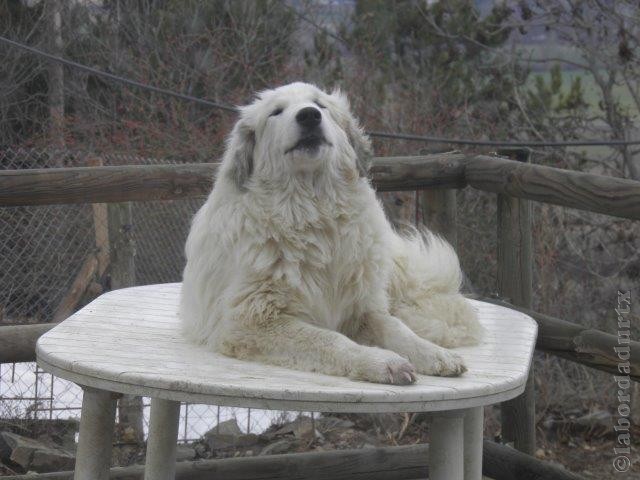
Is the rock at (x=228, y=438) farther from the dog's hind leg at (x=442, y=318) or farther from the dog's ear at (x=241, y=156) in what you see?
the dog's ear at (x=241, y=156)

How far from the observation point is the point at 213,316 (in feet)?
9.14

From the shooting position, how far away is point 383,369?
Result: 2.33 m

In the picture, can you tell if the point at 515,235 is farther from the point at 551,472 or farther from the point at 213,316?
the point at 213,316

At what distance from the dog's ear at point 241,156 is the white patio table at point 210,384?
0.54m

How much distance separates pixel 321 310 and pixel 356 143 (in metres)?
0.59

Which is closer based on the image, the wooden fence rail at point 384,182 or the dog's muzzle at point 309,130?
the dog's muzzle at point 309,130

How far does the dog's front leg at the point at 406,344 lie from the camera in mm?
2445

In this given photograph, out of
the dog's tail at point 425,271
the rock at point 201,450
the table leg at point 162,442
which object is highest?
the dog's tail at point 425,271

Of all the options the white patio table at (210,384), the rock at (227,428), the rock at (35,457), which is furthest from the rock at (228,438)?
the white patio table at (210,384)

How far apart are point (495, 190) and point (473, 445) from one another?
1568mm

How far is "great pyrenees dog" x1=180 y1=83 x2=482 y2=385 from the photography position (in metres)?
2.71

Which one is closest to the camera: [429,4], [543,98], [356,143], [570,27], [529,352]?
[529,352]

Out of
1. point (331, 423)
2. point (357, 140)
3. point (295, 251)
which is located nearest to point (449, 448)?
point (295, 251)

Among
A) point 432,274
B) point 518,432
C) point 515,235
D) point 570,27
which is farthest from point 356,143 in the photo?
point 570,27
